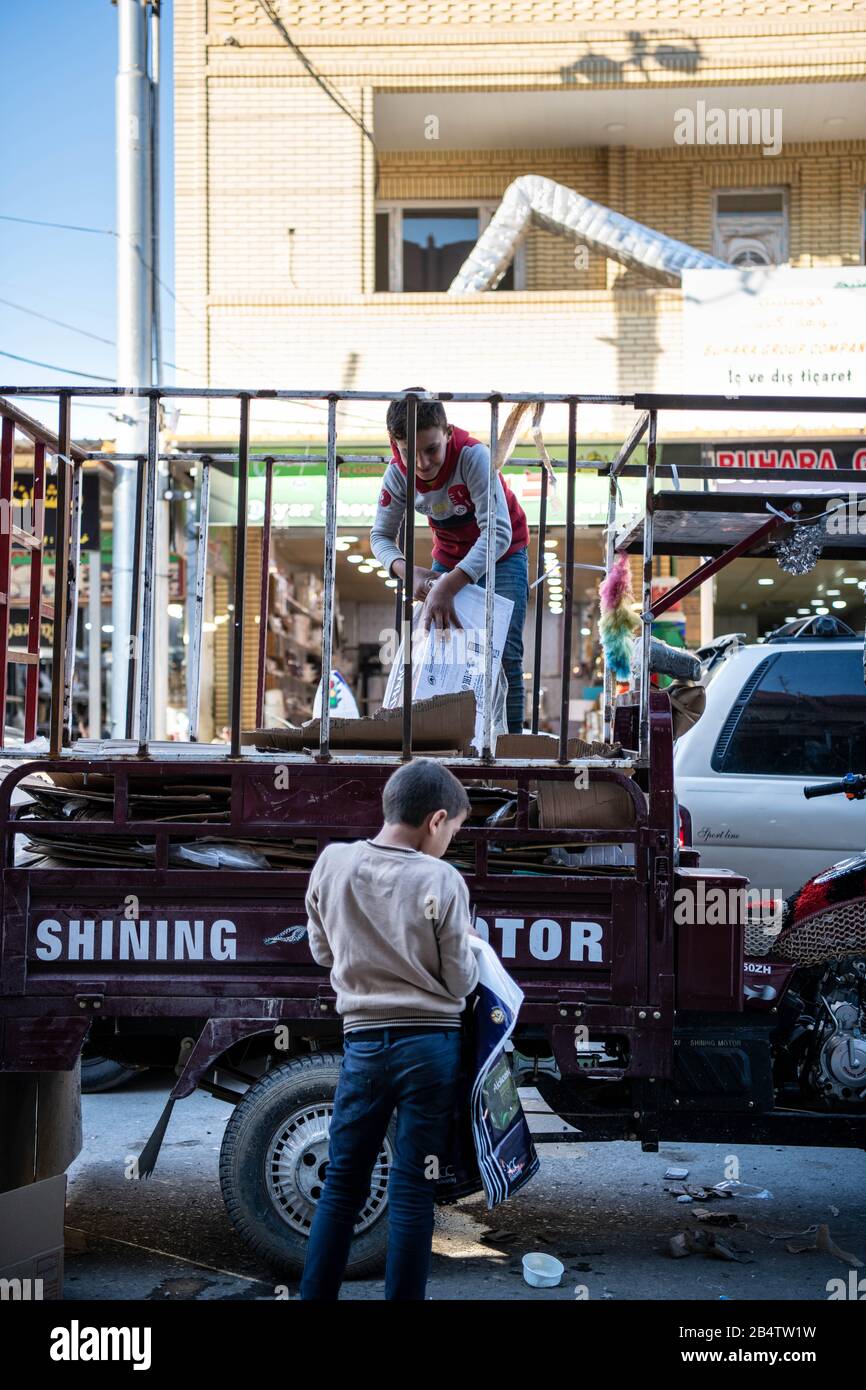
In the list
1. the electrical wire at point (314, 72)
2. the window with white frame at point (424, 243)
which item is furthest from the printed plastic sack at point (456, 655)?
the window with white frame at point (424, 243)

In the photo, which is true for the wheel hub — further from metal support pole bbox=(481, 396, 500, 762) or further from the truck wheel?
metal support pole bbox=(481, 396, 500, 762)

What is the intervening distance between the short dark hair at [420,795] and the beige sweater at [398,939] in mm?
92

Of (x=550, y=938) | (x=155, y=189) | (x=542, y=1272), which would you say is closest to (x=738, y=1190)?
(x=542, y=1272)

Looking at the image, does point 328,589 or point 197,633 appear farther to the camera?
point 197,633

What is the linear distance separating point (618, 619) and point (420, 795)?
232 centimetres

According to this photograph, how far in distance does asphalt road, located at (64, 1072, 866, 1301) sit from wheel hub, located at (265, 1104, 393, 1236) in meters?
0.24

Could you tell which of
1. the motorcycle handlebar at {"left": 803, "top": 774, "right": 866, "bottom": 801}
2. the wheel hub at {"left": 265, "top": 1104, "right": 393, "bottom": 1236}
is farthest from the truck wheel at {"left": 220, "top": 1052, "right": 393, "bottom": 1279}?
the motorcycle handlebar at {"left": 803, "top": 774, "right": 866, "bottom": 801}

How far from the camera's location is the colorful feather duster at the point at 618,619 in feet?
17.7

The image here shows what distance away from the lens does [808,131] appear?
1528 centimetres

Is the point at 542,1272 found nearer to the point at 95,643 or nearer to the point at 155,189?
the point at 155,189

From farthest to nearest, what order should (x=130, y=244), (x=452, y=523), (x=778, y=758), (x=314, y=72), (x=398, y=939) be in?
(x=314, y=72), (x=130, y=244), (x=778, y=758), (x=452, y=523), (x=398, y=939)

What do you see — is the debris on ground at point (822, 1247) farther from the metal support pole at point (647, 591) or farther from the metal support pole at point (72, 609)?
the metal support pole at point (72, 609)

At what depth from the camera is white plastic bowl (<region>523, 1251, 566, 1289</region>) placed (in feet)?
13.9

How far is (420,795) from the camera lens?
3303 mm
